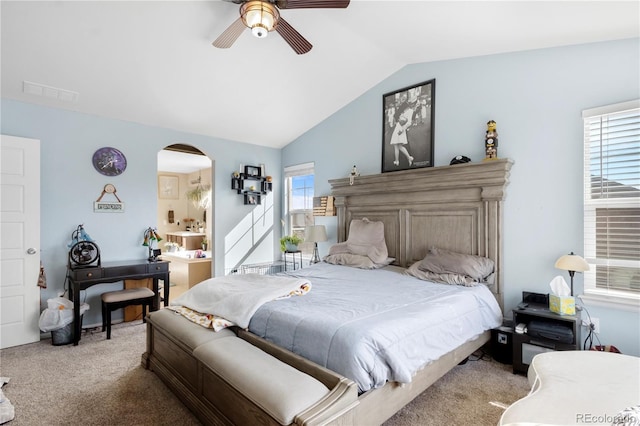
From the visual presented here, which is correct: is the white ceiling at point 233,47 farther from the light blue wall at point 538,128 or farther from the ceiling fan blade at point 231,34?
the ceiling fan blade at point 231,34

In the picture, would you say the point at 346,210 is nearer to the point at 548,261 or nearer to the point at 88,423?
the point at 548,261

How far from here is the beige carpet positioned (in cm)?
204

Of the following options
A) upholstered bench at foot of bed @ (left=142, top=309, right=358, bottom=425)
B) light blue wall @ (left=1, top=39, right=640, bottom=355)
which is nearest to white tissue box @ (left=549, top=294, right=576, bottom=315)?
light blue wall @ (left=1, top=39, right=640, bottom=355)

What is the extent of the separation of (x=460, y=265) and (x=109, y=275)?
3681mm

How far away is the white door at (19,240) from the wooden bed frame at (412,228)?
1678mm

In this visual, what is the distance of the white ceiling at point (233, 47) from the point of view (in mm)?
2555

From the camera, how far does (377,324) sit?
1799 millimetres

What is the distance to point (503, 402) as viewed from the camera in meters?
2.22

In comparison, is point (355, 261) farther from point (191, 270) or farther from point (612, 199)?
point (191, 270)

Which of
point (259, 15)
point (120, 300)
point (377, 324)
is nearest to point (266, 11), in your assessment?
point (259, 15)

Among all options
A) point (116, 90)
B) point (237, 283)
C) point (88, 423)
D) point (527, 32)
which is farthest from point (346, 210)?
point (88, 423)

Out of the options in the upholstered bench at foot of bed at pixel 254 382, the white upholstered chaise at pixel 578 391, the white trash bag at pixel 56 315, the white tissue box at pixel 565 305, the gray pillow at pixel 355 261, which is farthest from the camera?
the gray pillow at pixel 355 261

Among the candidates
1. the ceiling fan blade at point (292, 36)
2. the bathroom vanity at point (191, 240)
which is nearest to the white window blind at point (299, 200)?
the ceiling fan blade at point (292, 36)

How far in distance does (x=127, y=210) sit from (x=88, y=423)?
270 cm
